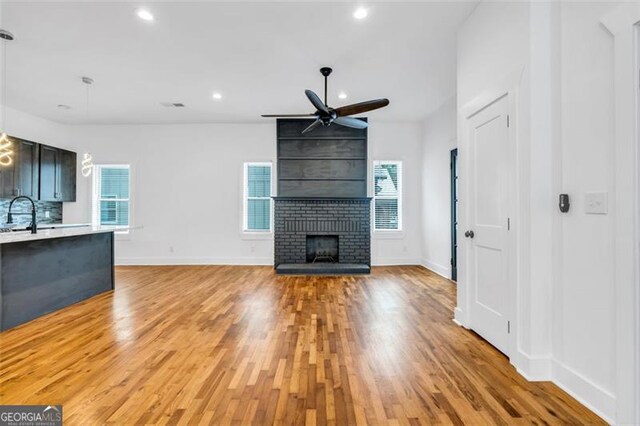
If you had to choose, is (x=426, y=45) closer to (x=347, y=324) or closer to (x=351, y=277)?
(x=347, y=324)

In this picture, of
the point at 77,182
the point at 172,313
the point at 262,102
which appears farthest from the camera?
the point at 77,182

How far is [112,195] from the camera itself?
6719 millimetres

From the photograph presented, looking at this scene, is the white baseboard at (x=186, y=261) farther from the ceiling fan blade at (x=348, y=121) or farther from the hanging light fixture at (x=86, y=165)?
the ceiling fan blade at (x=348, y=121)

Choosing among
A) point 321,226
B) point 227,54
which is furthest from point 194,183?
point 227,54

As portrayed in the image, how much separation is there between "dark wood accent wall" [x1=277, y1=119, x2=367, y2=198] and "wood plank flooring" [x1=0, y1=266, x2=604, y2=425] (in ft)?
9.20

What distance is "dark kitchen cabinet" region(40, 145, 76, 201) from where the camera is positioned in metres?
5.86

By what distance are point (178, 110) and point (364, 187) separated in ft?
13.0

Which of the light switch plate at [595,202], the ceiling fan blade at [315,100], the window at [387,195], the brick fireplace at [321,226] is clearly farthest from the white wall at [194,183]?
the light switch plate at [595,202]

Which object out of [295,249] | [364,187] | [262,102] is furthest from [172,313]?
[364,187]

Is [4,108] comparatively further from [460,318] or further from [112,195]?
[460,318]

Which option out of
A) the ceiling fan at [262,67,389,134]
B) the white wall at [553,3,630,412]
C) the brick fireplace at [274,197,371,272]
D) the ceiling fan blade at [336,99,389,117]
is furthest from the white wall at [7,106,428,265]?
the white wall at [553,3,630,412]

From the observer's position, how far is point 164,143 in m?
6.67

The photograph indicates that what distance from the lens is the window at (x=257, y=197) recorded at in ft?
21.9

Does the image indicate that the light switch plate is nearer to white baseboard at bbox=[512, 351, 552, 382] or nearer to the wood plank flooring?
white baseboard at bbox=[512, 351, 552, 382]
